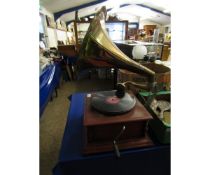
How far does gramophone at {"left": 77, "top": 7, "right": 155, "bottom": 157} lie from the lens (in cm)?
57

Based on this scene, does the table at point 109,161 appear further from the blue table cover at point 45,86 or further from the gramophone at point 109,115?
the blue table cover at point 45,86

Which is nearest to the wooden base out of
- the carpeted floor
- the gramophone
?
the gramophone

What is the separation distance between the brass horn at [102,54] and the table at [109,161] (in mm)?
325

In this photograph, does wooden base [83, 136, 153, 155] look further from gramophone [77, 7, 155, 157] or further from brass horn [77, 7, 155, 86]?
brass horn [77, 7, 155, 86]

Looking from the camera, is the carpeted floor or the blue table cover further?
the blue table cover

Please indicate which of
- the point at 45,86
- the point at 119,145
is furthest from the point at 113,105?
the point at 45,86

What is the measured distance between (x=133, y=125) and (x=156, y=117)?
153 mm

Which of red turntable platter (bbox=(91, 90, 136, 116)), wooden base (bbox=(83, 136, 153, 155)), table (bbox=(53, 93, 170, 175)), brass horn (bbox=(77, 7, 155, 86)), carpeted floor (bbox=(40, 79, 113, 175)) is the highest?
brass horn (bbox=(77, 7, 155, 86))

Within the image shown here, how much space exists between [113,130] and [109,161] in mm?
139

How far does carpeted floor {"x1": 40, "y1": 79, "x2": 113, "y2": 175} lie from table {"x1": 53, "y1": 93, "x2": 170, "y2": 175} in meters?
0.80

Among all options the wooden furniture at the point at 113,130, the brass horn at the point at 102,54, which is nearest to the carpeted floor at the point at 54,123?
the wooden furniture at the point at 113,130
